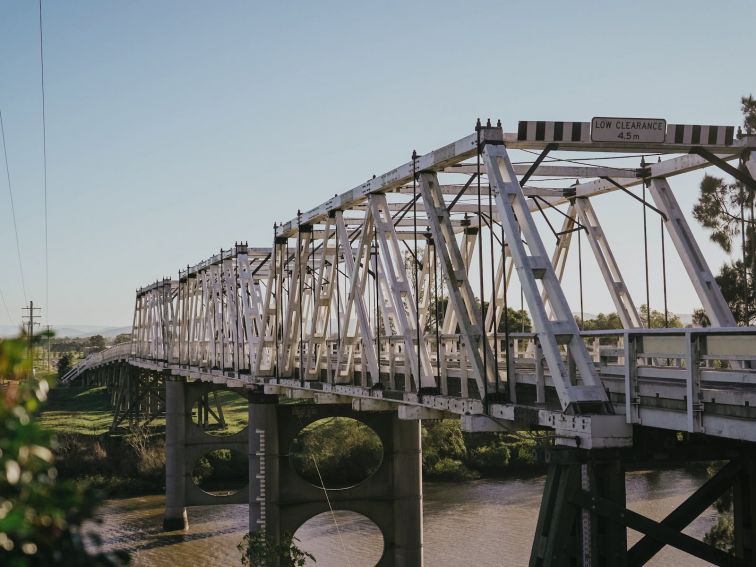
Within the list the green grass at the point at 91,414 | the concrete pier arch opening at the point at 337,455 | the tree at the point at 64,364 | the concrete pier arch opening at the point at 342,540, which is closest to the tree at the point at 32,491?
the concrete pier arch opening at the point at 342,540

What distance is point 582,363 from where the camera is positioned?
36.6 feet

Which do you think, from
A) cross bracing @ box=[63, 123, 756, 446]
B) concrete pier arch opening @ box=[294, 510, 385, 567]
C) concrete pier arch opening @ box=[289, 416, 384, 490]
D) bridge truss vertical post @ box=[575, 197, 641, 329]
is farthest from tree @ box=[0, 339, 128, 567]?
concrete pier arch opening @ box=[289, 416, 384, 490]

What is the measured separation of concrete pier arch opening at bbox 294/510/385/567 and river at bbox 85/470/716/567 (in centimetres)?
4

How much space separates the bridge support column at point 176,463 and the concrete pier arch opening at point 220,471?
6648 mm

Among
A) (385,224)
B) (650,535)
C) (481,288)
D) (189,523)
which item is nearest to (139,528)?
(189,523)

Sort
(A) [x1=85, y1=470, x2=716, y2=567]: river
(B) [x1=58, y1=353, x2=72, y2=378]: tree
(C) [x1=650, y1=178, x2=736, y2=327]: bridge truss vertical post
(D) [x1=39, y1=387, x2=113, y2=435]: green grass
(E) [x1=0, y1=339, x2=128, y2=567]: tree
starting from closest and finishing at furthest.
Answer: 1. (E) [x1=0, y1=339, x2=128, y2=567]: tree
2. (C) [x1=650, y1=178, x2=736, y2=327]: bridge truss vertical post
3. (A) [x1=85, y1=470, x2=716, y2=567]: river
4. (D) [x1=39, y1=387, x2=113, y2=435]: green grass
5. (B) [x1=58, y1=353, x2=72, y2=378]: tree

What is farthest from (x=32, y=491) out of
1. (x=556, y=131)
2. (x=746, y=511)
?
(x=556, y=131)

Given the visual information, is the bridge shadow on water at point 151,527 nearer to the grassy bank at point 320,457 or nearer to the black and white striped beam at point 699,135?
the grassy bank at point 320,457

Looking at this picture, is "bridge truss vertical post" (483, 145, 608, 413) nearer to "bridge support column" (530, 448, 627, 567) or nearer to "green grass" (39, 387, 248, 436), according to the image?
"bridge support column" (530, 448, 627, 567)

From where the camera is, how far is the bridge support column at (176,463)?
1715 inches

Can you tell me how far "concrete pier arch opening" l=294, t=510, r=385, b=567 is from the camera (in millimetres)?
35781

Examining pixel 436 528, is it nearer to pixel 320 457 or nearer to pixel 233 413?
pixel 320 457

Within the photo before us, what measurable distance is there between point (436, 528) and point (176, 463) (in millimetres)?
12184

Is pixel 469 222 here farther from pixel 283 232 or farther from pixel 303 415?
pixel 303 415
